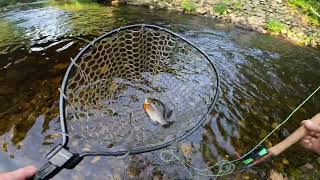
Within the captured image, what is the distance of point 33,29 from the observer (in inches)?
306

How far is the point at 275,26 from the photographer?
873 cm

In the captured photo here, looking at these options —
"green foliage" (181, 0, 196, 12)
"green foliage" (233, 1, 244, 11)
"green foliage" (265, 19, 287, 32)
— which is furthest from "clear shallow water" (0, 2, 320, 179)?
"green foliage" (233, 1, 244, 11)

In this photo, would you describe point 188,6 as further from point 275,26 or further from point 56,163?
point 56,163

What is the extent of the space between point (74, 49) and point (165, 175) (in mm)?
3651

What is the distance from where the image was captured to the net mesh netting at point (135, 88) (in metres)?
3.52

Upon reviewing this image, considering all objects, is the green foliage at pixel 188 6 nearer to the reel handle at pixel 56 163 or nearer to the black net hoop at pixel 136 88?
the black net hoop at pixel 136 88

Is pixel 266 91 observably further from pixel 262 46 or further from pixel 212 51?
pixel 262 46

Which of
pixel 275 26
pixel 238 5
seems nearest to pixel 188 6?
pixel 238 5

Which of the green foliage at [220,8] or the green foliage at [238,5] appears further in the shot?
the green foliage at [238,5]

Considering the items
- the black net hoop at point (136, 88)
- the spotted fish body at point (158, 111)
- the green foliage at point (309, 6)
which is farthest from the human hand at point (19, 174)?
the green foliage at point (309, 6)

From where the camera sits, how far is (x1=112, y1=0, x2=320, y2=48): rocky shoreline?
8664 mm

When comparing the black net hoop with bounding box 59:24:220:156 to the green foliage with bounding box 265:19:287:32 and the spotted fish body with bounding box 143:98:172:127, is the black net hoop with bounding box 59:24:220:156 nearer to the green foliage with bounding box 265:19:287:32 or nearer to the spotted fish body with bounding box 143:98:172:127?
the spotted fish body with bounding box 143:98:172:127

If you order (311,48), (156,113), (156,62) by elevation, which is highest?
(156,62)

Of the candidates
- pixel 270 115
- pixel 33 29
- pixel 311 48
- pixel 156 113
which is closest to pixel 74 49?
pixel 33 29
